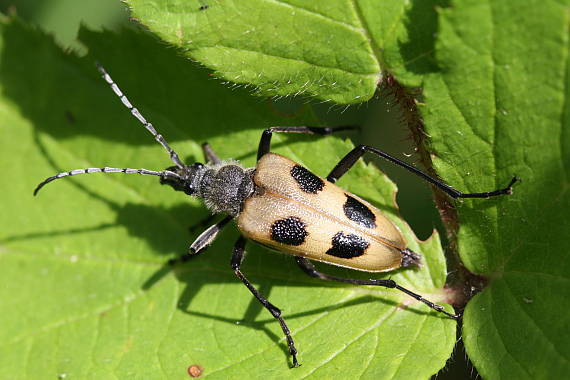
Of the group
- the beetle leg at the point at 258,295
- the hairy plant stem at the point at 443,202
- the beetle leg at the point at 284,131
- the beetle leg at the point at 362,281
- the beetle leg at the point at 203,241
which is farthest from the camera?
the beetle leg at the point at 203,241

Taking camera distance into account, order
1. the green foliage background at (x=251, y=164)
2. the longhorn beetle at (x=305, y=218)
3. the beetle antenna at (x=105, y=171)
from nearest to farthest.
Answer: the green foliage background at (x=251, y=164), the longhorn beetle at (x=305, y=218), the beetle antenna at (x=105, y=171)

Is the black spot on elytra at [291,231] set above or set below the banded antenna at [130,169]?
below

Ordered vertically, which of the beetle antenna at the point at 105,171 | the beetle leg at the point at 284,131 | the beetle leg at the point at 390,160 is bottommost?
the beetle leg at the point at 390,160

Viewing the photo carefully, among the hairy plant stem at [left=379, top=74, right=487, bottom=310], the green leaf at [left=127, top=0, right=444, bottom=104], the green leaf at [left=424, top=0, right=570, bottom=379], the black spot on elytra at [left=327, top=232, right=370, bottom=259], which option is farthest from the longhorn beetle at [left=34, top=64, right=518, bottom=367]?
the green leaf at [left=127, top=0, right=444, bottom=104]

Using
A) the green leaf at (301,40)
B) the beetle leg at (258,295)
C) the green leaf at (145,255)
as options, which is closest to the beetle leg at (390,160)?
the green leaf at (145,255)

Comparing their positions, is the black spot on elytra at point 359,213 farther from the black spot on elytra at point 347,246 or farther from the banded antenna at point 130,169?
the banded antenna at point 130,169

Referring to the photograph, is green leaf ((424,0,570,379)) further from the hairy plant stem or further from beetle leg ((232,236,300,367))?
beetle leg ((232,236,300,367))
